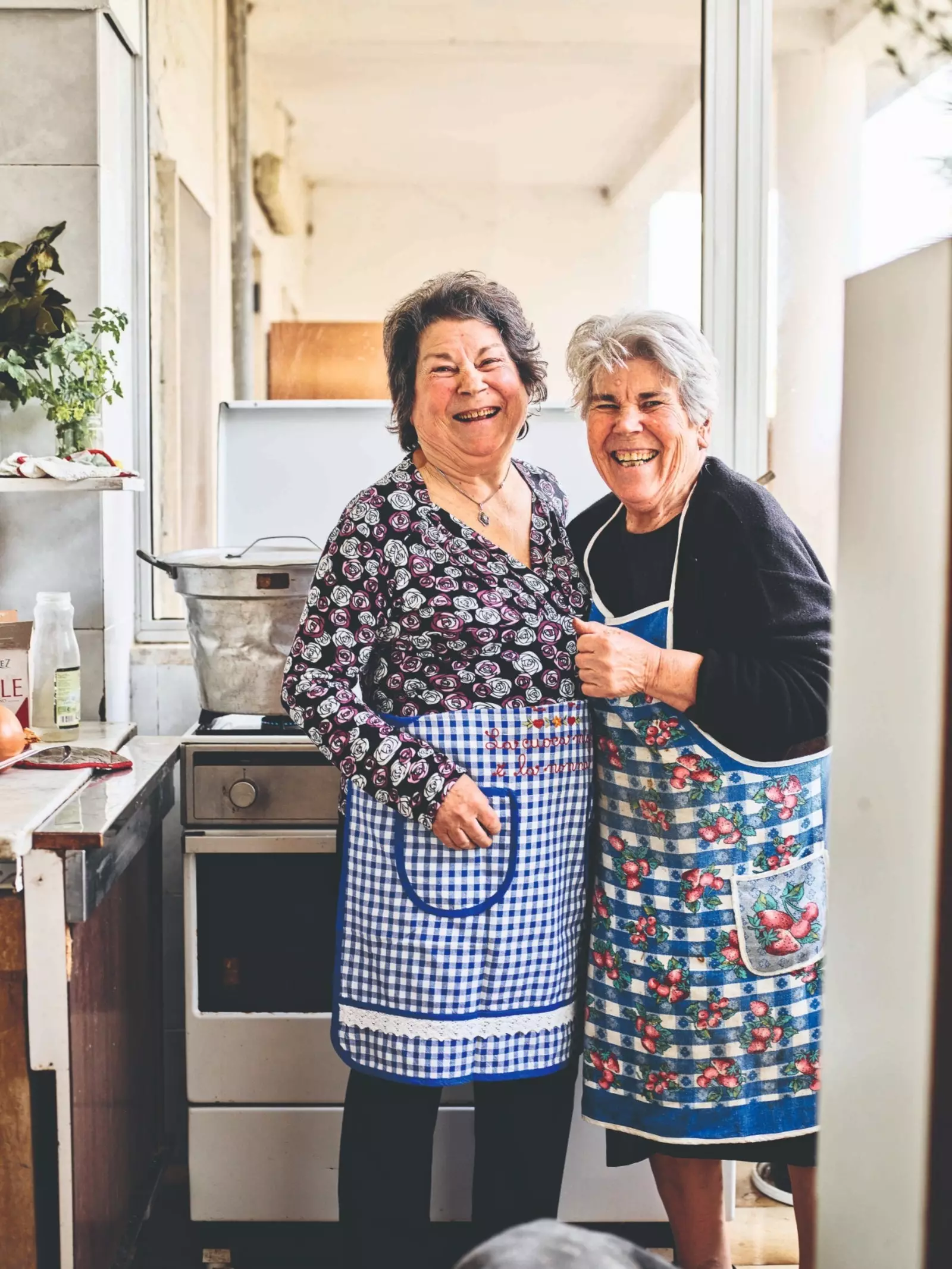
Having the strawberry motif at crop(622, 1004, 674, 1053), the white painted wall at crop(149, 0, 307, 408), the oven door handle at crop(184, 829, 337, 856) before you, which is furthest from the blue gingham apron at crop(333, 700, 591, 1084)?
the white painted wall at crop(149, 0, 307, 408)

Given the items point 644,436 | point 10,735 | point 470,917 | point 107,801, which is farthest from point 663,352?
point 10,735

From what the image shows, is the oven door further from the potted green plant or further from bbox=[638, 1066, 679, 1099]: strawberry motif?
the potted green plant

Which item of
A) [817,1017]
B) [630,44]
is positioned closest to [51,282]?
[630,44]

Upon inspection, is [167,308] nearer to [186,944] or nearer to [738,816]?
[186,944]

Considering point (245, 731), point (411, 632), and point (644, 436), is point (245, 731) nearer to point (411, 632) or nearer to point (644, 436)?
point (411, 632)

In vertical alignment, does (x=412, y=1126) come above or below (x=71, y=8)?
below

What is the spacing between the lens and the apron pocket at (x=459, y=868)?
154 centimetres

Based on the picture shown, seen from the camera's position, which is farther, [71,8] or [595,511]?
[71,8]

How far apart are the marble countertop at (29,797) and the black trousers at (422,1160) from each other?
538 mm

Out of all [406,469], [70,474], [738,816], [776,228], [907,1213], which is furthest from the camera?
[776,228]

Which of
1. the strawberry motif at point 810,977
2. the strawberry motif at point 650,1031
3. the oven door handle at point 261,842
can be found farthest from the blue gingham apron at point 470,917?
the oven door handle at point 261,842

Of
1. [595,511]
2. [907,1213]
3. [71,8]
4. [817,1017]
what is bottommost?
[817,1017]

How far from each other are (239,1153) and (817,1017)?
1042 millimetres

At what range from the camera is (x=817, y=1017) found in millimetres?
1562
